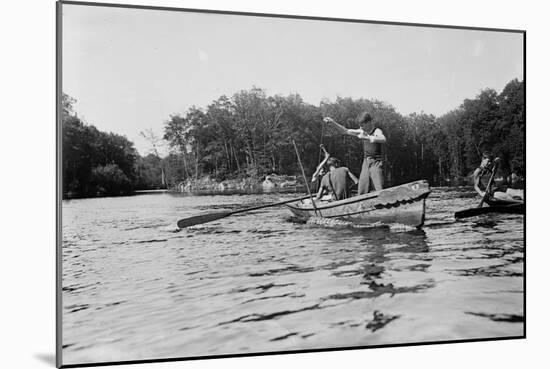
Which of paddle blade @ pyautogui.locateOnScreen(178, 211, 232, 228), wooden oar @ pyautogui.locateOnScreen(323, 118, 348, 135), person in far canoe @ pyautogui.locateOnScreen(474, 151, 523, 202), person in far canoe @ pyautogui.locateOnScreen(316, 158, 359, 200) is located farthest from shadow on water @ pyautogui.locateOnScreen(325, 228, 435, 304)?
paddle blade @ pyautogui.locateOnScreen(178, 211, 232, 228)

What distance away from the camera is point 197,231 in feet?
14.9

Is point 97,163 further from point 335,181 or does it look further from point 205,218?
point 335,181

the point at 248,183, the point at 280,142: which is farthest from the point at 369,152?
the point at 248,183

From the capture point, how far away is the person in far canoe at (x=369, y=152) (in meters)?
4.84

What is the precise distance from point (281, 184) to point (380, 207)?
71 centimetres

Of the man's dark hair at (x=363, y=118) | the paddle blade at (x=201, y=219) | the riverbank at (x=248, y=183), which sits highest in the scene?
the man's dark hair at (x=363, y=118)

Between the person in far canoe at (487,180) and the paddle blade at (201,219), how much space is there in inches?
71.8

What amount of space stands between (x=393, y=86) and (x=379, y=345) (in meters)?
1.77

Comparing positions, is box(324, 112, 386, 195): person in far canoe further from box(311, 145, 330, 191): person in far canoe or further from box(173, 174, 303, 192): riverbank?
box(173, 174, 303, 192): riverbank

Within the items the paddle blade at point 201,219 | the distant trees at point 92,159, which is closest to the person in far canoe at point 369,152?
the paddle blade at point 201,219

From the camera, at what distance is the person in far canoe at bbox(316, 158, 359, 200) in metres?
4.79

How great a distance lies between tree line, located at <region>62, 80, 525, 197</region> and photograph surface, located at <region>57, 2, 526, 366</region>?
12 mm

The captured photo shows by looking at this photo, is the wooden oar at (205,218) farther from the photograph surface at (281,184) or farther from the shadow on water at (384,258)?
the shadow on water at (384,258)

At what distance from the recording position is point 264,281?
14.7 feet
